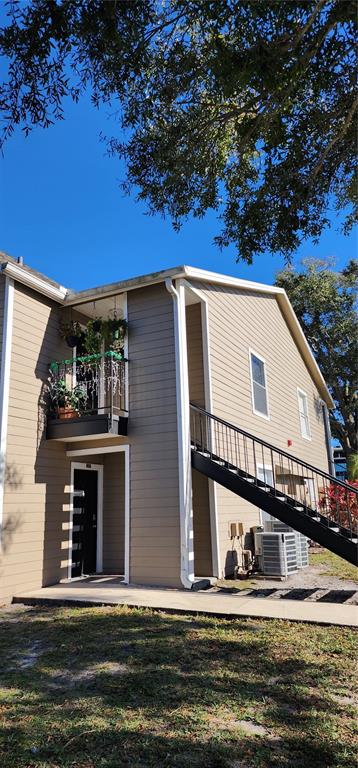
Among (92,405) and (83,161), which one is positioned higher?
(83,161)

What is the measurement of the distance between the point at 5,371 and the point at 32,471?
1.70 m

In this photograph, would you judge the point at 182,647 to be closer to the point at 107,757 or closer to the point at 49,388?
the point at 107,757

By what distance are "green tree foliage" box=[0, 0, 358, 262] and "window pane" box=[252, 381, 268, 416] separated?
18.0 feet

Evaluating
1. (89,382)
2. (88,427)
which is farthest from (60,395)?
(88,427)

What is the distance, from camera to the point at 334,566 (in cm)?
1012

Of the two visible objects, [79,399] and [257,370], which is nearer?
[79,399]

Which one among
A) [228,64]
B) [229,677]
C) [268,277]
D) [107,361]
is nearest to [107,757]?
[229,677]

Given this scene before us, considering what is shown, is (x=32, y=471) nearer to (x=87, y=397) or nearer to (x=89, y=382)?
(x=87, y=397)

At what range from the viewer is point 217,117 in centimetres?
583

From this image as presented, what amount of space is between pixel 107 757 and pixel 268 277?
→ 2552cm

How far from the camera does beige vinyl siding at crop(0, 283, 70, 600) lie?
763 cm

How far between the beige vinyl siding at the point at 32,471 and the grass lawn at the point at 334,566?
4940 mm

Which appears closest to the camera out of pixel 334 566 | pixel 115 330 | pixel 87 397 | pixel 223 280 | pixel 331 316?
pixel 115 330

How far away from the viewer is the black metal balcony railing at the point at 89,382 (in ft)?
28.7
